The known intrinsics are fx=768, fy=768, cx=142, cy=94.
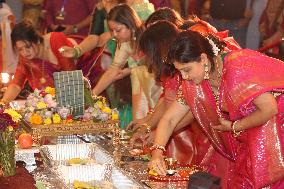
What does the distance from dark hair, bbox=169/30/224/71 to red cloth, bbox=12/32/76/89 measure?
2128mm

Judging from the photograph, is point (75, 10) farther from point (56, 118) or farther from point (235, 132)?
point (235, 132)

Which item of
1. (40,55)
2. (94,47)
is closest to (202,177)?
(40,55)

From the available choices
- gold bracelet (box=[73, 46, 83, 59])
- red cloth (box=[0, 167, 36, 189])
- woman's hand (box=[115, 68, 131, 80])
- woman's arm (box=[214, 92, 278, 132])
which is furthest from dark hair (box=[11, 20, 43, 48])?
woman's arm (box=[214, 92, 278, 132])

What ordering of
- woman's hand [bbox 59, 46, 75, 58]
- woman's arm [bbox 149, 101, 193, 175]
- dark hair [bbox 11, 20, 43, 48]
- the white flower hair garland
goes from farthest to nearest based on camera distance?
woman's hand [bbox 59, 46, 75, 58] < dark hair [bbox 11, 20, 43, 48] < woman's arm [bbox 149, 101, 193, 175] < the white flower hair garland

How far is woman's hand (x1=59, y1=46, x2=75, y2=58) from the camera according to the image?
4949mm

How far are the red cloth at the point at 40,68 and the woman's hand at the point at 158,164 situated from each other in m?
1.96

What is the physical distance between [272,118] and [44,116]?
3.92 ft

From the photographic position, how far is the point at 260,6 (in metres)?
6.90

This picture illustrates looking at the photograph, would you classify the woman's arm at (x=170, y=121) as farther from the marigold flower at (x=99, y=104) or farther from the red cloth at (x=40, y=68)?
the red cloth at (x=40, y=68)

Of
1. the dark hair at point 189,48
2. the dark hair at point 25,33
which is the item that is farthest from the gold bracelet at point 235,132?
the dark hair at point 25,33

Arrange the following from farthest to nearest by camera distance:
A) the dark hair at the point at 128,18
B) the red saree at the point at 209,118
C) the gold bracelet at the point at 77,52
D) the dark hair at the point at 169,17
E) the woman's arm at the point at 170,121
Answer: the gold bracelet at the point at 77,52, the dark hair at the point at 128,18, the dark hair at the point at 169,17, the woman's arm at the point at 170,121, the red saree at the point at 209,118

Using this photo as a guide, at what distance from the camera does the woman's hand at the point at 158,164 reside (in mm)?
2941

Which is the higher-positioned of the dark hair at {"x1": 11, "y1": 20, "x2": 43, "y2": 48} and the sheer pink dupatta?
the dark hair at {"x1": 11, "y1": 20, "x2": 43, "y2": 48}

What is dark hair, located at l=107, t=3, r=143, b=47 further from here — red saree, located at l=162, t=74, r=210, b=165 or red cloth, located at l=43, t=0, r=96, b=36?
red cloth, located at l=43, t=0, r=96, b=36
